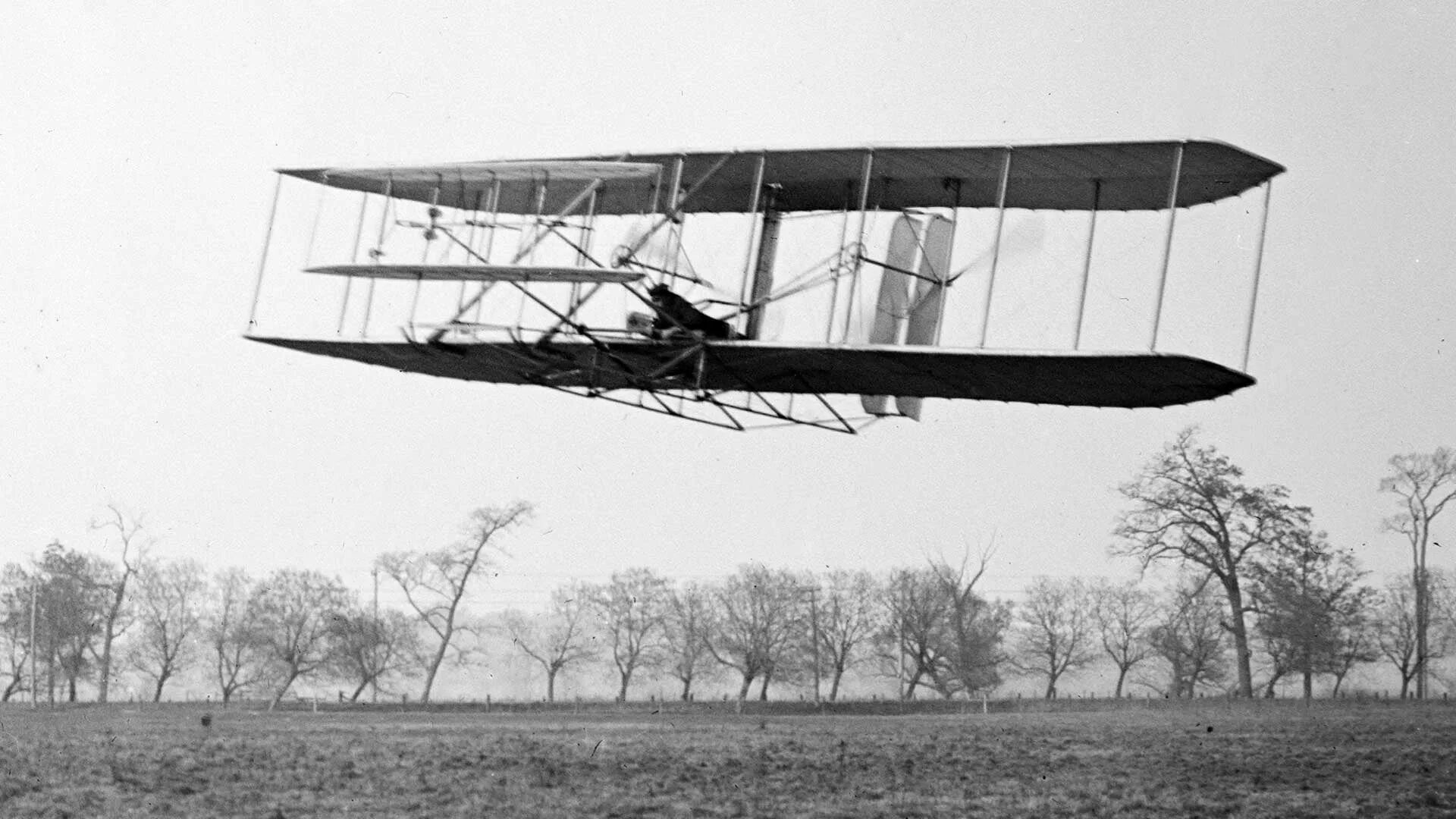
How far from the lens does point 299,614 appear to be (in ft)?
224

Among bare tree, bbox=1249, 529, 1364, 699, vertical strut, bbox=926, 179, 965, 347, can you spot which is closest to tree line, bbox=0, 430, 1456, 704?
bare tree, bbox=1249, 529, 1364, 699

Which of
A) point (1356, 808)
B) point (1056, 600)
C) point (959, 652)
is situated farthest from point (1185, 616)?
point (1356, 808)

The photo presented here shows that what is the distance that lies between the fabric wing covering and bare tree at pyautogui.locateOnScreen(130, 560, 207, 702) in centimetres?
4934

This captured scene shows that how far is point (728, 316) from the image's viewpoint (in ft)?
69.3

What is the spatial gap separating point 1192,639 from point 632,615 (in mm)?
31368

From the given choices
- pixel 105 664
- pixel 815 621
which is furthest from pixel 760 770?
pixel 815 621

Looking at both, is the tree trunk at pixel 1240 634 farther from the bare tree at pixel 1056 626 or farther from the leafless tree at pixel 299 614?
the leafless tree at pixel 299 614

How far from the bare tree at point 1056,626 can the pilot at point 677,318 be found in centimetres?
5781

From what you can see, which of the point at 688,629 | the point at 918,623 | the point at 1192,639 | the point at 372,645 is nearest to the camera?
the point at 1192,639

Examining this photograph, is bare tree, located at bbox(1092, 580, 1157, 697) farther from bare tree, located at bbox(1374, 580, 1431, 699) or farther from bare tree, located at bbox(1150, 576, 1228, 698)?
bare tree, located at bbox(1374, 580, 1431, 699)

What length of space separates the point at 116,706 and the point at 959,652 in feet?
115

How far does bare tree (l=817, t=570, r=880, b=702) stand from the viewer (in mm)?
73125

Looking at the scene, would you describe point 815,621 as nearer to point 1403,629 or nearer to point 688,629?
point 688,629

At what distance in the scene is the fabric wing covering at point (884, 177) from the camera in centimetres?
1920
